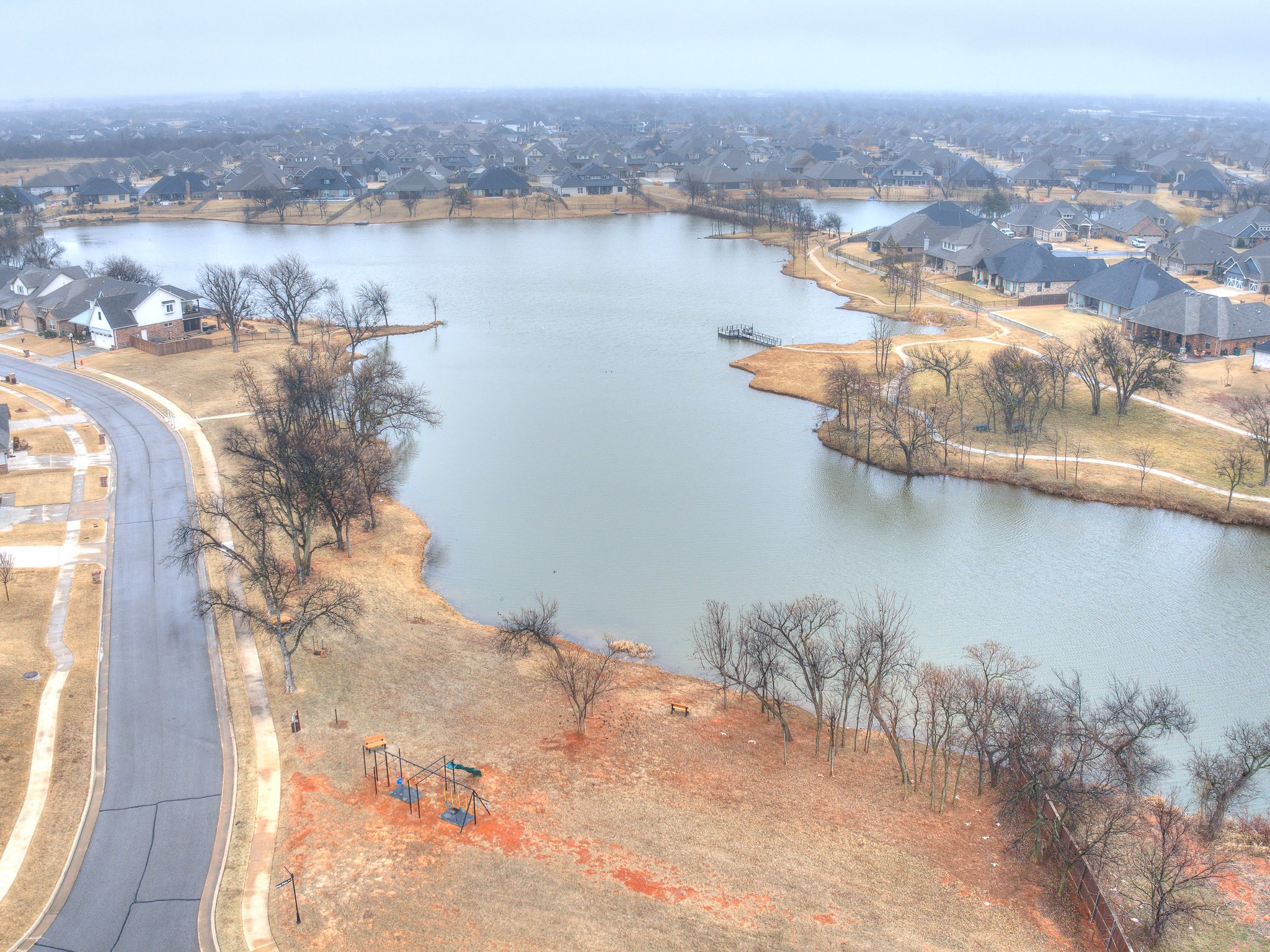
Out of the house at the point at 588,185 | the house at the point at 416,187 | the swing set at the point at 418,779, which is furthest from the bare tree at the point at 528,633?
the house at the point at 588,185

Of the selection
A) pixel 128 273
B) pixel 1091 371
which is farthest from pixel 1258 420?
pixel 128 273

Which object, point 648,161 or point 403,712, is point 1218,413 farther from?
point 648,161

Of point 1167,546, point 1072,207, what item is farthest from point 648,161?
point 1167,546

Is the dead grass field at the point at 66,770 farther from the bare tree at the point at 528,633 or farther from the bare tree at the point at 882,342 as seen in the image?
the bare tree at the point at 882,342

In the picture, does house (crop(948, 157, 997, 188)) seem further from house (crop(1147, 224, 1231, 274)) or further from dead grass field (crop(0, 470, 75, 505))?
dead grass field (crop(0, 470, 75, 505))

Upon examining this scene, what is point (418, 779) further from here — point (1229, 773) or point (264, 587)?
point (1229, 773)

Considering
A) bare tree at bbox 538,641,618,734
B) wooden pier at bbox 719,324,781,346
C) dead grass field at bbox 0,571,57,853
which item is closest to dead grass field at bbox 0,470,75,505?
dead grass field at bbox 0,571,57,853
